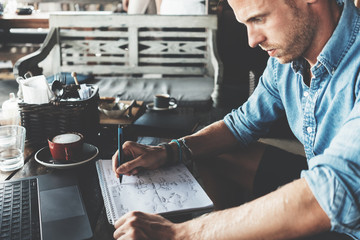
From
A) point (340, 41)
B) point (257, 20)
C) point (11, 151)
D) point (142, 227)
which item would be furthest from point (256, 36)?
point (11, 151)

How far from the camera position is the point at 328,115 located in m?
1.09

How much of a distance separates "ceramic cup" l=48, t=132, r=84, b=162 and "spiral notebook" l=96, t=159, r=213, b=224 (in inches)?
4.3

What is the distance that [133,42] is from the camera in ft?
11.7

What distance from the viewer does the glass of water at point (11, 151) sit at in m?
1.24

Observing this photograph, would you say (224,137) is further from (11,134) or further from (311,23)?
(11,134)


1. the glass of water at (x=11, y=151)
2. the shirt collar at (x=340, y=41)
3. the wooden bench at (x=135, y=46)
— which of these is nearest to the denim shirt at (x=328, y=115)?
the shirt collar at (x=340, y=41)

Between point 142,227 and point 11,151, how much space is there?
67 cm

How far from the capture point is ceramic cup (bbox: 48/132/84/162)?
1.25 metres

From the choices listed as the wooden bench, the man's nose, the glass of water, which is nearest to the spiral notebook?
the glass of water

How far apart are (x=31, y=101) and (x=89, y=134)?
0.90ft

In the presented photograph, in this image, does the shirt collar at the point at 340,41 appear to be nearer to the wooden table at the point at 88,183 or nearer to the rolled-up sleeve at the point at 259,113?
the rolled-up sleeve at the point at 259,113

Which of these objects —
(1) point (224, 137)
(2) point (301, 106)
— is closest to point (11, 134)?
(1) point (224, 137)

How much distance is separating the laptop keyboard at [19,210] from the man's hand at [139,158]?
0.27 meters

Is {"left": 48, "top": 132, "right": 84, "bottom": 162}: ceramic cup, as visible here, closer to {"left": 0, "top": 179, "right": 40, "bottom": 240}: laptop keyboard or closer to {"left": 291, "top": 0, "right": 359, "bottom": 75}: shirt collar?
{"left": 0, "top": 179, "right": 40, "bottom": 240}: laptop keyboard
